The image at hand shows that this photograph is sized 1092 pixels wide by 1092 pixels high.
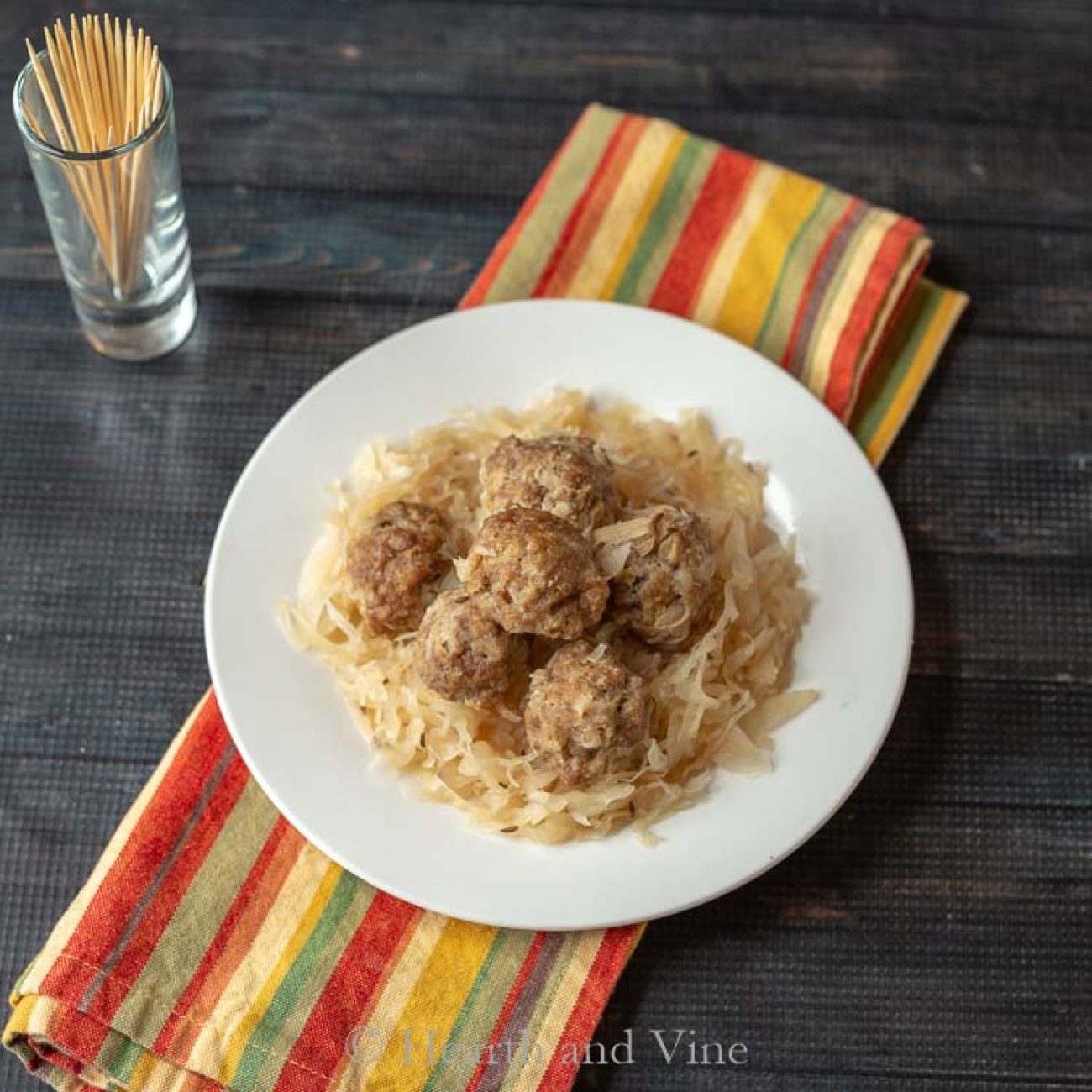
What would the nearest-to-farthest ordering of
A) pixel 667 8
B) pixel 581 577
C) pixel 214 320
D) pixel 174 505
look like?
pixel 581 577 < pixel 174 505 < pixel 214 320 < pixel 667 8

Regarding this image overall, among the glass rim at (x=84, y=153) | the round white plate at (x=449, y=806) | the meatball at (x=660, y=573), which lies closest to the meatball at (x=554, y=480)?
the meatball at (x=660, y=573)

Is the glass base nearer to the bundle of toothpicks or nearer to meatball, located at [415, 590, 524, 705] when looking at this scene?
the bundle of toothpicks

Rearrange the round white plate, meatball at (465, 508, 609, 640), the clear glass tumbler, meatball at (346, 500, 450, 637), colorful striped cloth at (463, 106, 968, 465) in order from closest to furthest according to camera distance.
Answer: meatball at (465, 508, 609, 640) < the round white plate < meatball at (346, 500, 450, 637) < the clear glass tumbler < colorful striped cloth at (463, 106, 968, 465)

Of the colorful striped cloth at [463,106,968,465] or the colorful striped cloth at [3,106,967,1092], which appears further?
the colorful striped cloth at [463,106,968,465]

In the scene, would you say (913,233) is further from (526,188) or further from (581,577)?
(581,577)

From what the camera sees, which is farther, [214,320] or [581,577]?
[214,320]

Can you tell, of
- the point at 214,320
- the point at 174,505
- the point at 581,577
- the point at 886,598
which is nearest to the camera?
the point at 581,577

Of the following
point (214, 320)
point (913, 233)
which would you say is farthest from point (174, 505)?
point (913, 233)
